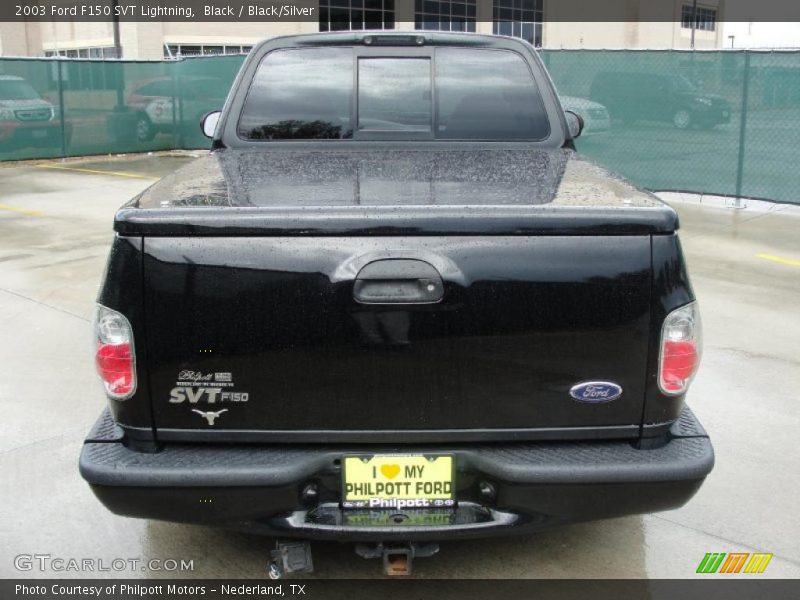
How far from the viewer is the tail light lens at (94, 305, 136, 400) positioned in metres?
2.57

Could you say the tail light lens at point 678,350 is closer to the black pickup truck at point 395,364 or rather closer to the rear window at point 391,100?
the black pickup truck at point 395,364

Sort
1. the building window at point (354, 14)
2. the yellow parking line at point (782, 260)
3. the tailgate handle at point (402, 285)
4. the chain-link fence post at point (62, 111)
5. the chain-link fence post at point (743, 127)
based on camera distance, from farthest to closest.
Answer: the building window at point (354, 14) → the chain-link fence post at point (62, 111) → the chain-link fence post at point (743, 127) → the yellow parking line at point (782, 260) → the tailgate handle at point (402, 285)

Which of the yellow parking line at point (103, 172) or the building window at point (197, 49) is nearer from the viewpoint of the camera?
the yellow parking line at point (103, 172)

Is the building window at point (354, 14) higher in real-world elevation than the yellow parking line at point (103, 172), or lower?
higher

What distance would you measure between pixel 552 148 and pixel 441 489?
79.7 inches

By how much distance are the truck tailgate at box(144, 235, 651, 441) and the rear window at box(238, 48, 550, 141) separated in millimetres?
1690

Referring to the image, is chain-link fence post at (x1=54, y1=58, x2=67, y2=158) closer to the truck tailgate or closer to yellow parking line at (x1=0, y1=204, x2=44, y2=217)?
yellow parking line at (x1=0, y1=204, x2=44, y2=217)

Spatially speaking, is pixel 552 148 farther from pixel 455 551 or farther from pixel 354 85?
pixel 455 551

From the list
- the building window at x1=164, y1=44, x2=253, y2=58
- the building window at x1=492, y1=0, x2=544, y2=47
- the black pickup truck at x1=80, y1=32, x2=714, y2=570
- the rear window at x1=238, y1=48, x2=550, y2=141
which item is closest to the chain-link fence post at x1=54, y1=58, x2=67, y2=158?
the rear window at x1=238, y1=48, x2=550, y2=141

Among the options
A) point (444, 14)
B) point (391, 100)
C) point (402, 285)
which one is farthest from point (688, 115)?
point (444, 14)

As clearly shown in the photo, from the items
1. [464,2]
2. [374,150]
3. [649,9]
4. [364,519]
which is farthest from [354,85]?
[649,9]

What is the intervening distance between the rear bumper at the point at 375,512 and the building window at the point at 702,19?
61.5 metres

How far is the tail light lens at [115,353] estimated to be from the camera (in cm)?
257

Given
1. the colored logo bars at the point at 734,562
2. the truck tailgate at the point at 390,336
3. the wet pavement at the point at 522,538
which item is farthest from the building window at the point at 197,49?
the truck tailgate at the point at 390,336
